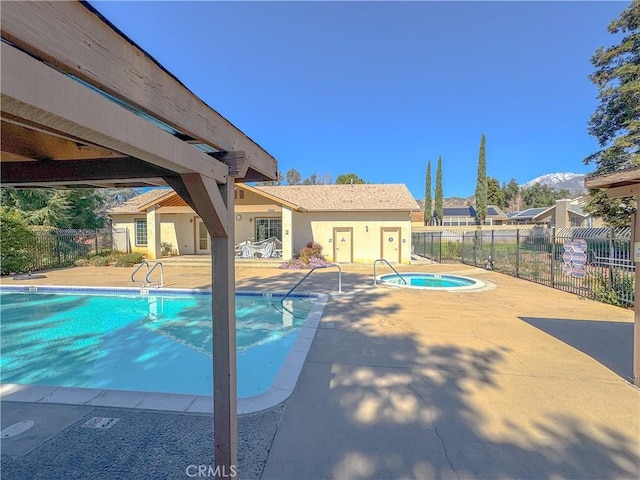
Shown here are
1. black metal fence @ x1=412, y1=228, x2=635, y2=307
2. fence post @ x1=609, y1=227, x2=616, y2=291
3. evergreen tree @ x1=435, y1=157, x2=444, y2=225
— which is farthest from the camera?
evergreen tree @ x1=435, y1=157, x2=444, y2=225

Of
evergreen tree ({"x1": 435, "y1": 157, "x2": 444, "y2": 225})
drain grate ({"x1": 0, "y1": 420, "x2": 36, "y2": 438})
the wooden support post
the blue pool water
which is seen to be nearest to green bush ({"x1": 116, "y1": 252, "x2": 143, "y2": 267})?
the blue pool water

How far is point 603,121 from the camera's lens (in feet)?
48.4

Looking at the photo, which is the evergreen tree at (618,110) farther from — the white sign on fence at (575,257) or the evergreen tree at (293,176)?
the evergreen tree at (293,176)

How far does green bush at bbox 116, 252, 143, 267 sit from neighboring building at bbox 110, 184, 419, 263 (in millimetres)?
1004

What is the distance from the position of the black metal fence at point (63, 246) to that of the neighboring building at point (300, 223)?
4.31 ft

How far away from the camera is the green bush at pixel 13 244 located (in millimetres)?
13727

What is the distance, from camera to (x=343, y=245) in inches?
766

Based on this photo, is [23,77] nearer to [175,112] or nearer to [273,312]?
[175,112]

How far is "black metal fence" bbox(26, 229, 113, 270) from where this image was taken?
15539mm

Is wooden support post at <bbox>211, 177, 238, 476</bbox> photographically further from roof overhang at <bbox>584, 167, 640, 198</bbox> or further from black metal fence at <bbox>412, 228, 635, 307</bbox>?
black metal fence at <bbox>412, 228, 635, 307</bbox>

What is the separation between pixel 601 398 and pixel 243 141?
4783 millimetres

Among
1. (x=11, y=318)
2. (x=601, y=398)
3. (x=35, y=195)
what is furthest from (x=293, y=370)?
(x=35, y=195)

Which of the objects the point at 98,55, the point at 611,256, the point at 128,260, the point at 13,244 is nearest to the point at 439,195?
the point at 611,256

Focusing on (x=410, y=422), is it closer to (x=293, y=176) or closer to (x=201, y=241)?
(x=201, y=241)
